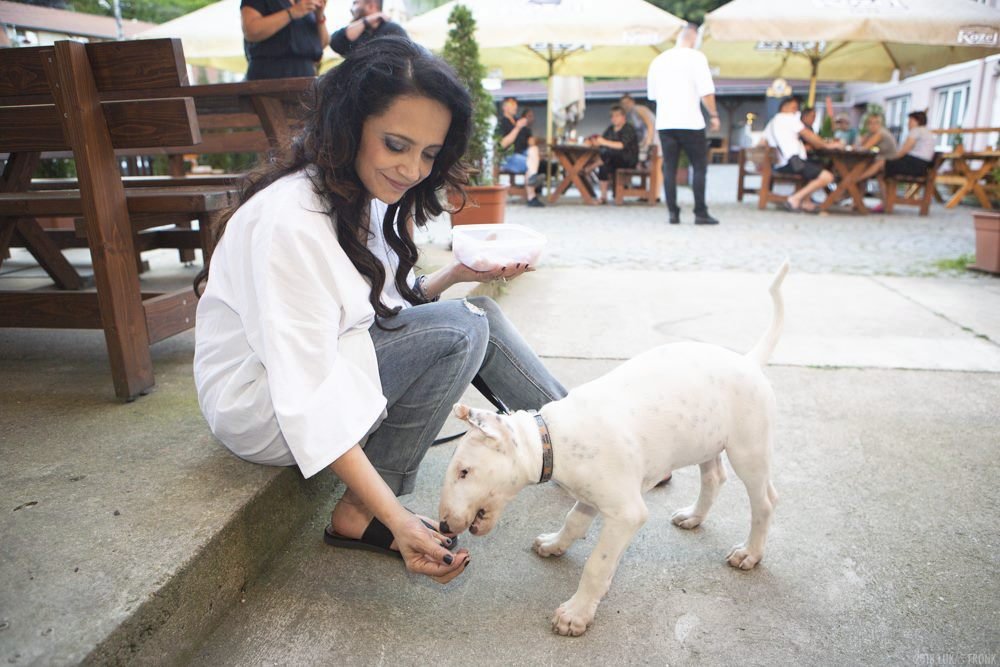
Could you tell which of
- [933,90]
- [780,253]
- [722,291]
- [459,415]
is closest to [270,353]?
[459,415]

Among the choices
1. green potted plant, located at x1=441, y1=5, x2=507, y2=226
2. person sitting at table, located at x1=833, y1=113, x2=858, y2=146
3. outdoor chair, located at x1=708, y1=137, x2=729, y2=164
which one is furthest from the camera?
outdoor chair, located at x1=708, y1=137, x2=729, y2=164

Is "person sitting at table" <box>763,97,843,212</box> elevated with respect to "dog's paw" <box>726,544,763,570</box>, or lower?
elevated

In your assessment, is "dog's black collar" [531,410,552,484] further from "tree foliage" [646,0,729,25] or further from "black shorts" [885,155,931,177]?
"tree foliage" [646,0,729,25]

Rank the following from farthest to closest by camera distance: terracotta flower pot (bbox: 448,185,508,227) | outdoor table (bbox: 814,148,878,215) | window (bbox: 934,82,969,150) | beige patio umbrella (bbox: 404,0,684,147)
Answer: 1. window (bbox: 934,82,969,150)
2. outdoor table (bbox: 814,148,878,215)
3. beige patio umbrella (bbox: 404,0,684,147)
4. terracotta flower pot (bbox: 448,185,508,227)

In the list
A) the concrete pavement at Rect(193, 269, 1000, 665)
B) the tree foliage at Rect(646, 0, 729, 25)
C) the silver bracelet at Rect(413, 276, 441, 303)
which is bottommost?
the concrete pavement at Rect(193, 269, 1000, 665)

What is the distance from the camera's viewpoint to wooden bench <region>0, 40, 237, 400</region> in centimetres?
217

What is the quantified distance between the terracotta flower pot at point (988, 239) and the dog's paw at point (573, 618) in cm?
533

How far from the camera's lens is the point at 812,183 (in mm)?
9875

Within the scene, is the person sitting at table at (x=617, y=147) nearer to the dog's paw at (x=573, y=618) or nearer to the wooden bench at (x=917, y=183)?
the wooden bench at (x=917, y=183)

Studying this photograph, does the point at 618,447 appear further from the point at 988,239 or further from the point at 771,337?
the point at 988,239

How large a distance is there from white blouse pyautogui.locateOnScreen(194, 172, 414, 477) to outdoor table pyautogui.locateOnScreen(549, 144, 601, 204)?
9.49m

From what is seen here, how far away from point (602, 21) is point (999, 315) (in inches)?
274

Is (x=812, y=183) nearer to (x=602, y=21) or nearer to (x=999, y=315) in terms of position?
(x=602, y=21)

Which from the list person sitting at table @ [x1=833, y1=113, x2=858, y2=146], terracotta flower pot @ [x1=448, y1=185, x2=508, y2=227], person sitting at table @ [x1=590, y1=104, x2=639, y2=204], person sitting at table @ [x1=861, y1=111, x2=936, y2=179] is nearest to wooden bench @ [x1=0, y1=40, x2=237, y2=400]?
terracotta flower pot @ [x1=448, y1=185, x2=508, y2=227]
